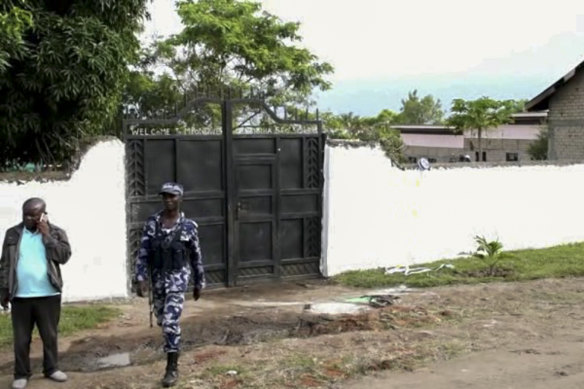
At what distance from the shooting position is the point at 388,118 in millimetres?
48188

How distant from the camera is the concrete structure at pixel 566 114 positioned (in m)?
20.0

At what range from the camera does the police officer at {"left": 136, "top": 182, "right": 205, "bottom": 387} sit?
6117 mm

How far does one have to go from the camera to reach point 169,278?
6137mm

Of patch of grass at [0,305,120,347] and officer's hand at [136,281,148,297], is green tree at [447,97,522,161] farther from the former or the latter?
officer's hand at [136,281,148,297]

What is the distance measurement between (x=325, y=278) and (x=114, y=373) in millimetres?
4771

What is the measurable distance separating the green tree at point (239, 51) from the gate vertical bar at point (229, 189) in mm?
13234

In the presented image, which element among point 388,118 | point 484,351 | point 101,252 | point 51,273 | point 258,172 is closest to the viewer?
point 51,273

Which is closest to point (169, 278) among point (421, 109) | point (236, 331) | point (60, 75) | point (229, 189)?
point (236, 331)

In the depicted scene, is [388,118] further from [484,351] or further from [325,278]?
[484,351]

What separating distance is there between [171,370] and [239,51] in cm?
1872

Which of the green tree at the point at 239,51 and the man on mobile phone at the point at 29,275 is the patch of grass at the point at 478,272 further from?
the green tree at the point at 239,51

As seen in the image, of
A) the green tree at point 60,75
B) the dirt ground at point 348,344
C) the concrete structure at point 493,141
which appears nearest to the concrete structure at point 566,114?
the dirt ground at point 348,344

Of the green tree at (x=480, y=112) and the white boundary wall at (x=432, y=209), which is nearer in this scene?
the white boundary wall at (x=432, y=209)

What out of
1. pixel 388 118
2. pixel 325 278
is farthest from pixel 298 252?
pixel 388 118
